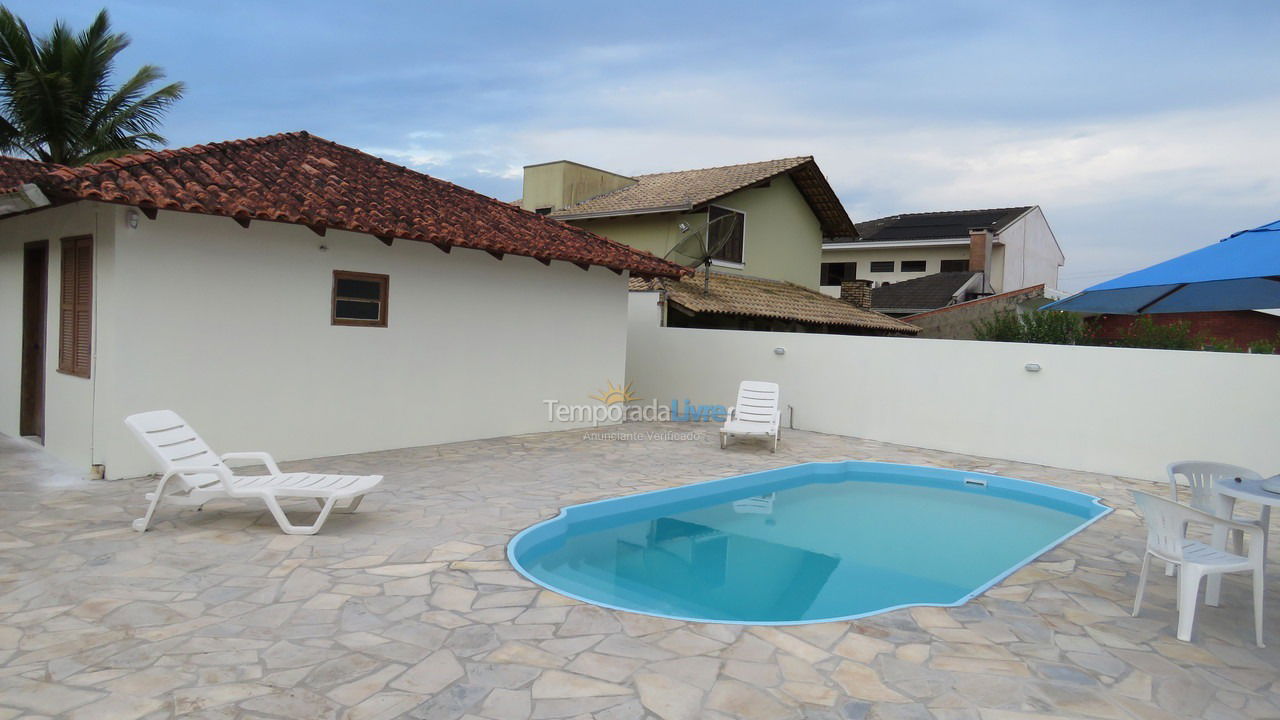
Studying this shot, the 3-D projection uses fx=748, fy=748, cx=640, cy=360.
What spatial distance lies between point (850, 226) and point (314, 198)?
821 inches

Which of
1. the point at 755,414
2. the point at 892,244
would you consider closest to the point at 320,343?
the point at 755,414

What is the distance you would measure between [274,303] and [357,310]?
3.90ft

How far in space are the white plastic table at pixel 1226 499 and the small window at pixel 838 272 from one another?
103 ft

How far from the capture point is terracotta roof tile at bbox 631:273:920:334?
721 inches

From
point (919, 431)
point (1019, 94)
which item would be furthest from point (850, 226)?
point (919, 431)

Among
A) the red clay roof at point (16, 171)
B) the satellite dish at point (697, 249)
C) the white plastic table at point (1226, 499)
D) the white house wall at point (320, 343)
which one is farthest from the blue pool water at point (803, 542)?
the red clay roof at point (16, 171)

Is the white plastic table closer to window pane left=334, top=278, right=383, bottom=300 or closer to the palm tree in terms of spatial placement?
window pane left=334, top=278, right=383, bottom=300

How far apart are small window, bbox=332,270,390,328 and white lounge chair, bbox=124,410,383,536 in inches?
139

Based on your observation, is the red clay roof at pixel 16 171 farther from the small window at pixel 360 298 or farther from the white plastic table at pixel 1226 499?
the white plastic table at pixel 1226 499

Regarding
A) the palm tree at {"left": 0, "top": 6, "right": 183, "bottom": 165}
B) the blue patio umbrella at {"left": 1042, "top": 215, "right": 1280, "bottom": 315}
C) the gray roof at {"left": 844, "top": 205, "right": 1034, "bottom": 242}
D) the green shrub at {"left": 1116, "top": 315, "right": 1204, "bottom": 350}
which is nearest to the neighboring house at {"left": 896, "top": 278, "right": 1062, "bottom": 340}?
the green shrub at {"left": 1116, "top": 315, "right": 1204, "bottom": 350}

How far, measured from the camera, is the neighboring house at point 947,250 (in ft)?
109

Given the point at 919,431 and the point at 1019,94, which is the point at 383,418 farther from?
the point at 1019,94

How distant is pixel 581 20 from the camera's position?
13867 millimetres

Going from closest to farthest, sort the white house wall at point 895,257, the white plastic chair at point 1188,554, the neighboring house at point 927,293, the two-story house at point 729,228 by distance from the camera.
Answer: the white plastic chair at point 1188,554 < the two-story house at point 729,228 < the neighboring house at point 927,293 < the white house wall at point 895,257
